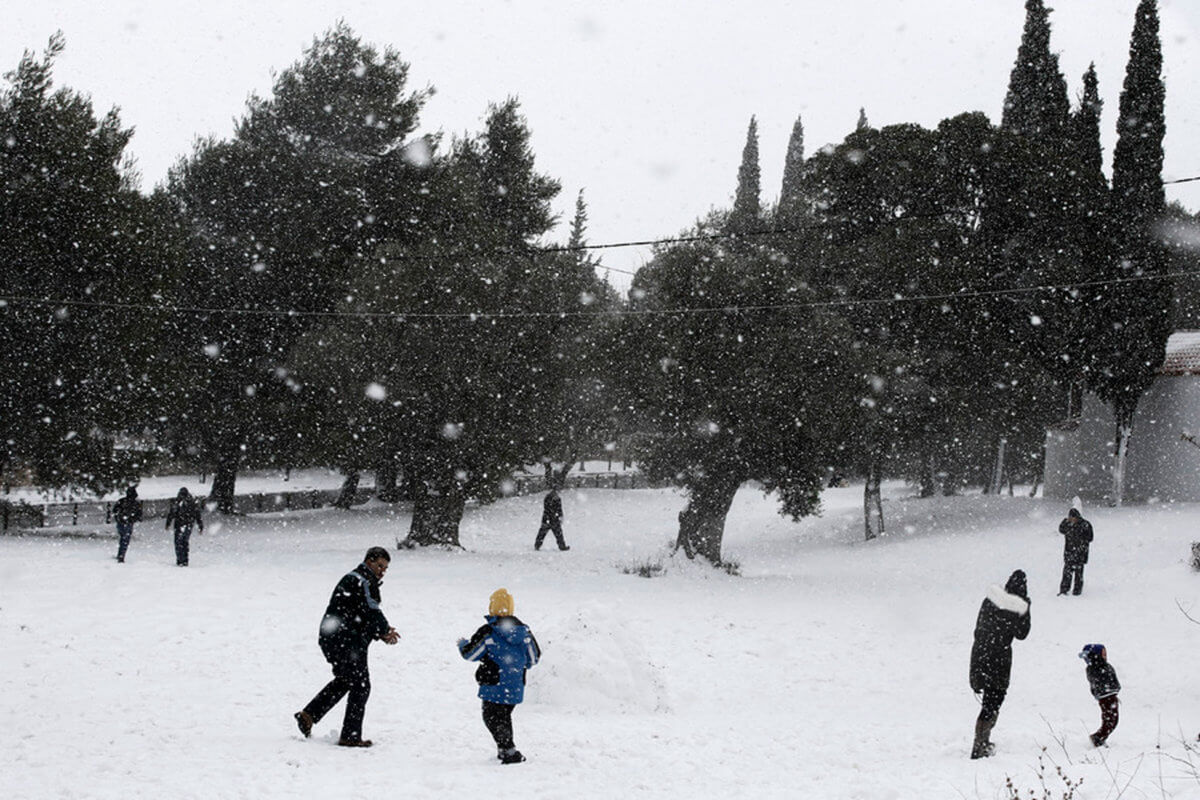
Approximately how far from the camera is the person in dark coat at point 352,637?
808cm

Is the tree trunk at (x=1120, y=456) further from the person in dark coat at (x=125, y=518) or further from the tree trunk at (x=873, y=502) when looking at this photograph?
the person in dark coat at (x=125, y=518)

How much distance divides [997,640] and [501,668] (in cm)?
474

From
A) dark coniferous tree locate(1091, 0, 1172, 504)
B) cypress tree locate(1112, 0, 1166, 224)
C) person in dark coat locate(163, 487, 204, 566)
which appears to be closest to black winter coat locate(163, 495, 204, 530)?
person in dark coat locate(163, 487, 204, 566)

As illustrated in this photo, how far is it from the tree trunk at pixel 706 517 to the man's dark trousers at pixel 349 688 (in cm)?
1587

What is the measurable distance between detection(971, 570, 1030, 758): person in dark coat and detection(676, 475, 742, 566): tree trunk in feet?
45.3

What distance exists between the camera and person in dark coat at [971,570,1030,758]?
30.7 ft

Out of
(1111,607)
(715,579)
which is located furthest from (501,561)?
(1111,607)

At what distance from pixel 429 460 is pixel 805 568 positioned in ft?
35.7

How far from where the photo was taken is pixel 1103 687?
32.3ft

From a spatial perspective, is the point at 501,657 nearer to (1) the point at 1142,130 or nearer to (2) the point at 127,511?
(2) the point at 127,511

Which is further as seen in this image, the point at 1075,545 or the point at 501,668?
the point at 1075,545

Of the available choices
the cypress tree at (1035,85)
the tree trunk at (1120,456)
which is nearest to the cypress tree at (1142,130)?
the cypress tree at (1035,85)

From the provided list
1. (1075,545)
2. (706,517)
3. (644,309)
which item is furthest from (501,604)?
(706,517)

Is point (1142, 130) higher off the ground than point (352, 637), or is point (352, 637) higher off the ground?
point (1142, 130)
